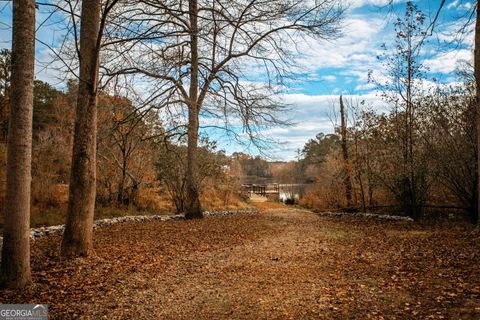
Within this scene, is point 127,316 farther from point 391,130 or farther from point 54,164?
point 54,164

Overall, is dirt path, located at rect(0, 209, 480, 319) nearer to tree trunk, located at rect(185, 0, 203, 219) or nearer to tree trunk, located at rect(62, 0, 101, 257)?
tree trunk, located at rect(62, 0, 101, 257)

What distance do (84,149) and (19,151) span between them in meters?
1.64

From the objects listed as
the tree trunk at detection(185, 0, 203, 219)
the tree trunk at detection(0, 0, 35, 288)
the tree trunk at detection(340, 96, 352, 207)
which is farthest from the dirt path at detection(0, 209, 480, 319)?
the tree trunk at detection(340, 96, 352, 207)

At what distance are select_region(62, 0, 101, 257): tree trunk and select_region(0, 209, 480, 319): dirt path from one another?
479 mm

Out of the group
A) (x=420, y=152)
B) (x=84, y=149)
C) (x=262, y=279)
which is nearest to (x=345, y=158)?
(x=420, y=152)

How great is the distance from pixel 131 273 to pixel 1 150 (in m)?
10.7

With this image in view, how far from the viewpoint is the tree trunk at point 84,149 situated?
597 centimetres

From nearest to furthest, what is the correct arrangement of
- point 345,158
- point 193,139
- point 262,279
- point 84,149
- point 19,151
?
point 19,151 < point 262,279 < point 84,149 < point 193,139 < point 345,158

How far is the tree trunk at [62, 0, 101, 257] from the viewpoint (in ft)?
19.6

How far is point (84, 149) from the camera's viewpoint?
604 cm

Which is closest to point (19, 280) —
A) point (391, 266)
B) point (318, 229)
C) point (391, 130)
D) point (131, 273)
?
point (131, 273)

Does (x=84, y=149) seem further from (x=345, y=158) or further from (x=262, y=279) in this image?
(x=345, y=158)

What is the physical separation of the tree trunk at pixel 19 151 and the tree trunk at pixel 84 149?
4.55 ft

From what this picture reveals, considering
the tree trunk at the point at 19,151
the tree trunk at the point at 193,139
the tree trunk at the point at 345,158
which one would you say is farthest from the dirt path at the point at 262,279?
the tree trunk at the point at 345,158
